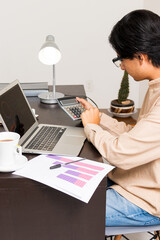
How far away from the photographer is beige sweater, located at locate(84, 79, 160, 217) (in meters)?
1.21

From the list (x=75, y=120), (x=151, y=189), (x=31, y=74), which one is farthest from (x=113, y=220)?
(x=31, y=74)

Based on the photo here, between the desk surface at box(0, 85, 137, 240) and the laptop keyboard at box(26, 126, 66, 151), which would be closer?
the desk surface at box(0, 85, 137, 240)

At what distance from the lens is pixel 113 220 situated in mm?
1312

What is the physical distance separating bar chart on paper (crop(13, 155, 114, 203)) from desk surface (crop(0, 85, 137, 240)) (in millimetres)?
34

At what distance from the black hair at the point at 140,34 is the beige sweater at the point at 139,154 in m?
0.13

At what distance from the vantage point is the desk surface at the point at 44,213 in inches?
45.4

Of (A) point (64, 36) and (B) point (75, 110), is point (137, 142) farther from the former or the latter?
(A) point (64, 36)

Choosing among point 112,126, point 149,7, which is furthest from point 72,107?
point 149,7

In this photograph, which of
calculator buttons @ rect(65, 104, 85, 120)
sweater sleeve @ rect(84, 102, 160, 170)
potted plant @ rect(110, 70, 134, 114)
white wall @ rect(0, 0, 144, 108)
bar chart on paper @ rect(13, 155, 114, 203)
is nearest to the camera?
bar chart on paper @ rect(13, 155, 114, 203)

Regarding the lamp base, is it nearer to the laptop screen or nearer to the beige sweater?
the laptop screen

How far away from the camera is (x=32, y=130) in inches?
58.9

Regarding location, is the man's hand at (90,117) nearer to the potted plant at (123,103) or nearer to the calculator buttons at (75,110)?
the calculator buttons at (75,110)

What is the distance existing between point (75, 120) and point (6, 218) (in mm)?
600

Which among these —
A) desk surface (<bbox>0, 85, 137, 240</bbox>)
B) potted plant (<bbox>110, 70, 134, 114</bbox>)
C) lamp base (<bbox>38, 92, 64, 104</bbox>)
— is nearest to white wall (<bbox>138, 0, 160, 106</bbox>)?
potted plant (<bbox>110, 70, 134, 114</bbox>)
